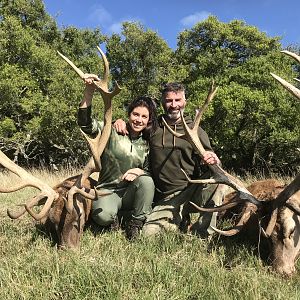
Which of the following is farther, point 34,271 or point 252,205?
point 252,205

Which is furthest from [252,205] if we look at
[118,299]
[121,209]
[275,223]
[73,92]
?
[73,92]

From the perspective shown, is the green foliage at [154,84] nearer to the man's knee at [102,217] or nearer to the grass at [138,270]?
the man's knee at [102,217]

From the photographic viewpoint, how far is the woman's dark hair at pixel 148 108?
17.7 feet

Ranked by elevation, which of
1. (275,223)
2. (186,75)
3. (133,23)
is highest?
(133,23)

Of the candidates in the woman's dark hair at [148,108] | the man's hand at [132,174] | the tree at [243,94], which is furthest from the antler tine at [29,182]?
the tree at [243,94]

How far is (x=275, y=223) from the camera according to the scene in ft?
14.4

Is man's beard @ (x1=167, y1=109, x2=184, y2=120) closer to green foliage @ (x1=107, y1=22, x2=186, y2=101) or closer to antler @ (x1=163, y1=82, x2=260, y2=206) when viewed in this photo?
antler @ (x1=163, y1=82, x2=260, y2=206)

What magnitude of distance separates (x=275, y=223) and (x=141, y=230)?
5.09ft

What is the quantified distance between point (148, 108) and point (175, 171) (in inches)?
32.7

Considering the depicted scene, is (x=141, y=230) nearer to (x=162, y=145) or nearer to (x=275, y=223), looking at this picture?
(x=162, y=145)

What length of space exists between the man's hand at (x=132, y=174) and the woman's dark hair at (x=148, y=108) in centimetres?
46

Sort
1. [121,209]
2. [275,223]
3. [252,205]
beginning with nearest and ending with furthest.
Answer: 1. [275,223]
2. [252,205]
3. [121,209]

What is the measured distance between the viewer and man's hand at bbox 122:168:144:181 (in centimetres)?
528

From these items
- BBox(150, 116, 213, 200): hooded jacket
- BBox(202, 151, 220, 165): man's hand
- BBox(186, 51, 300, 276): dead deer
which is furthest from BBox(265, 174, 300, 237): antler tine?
BBox(150, 116, 213, 200): hooded jacket
